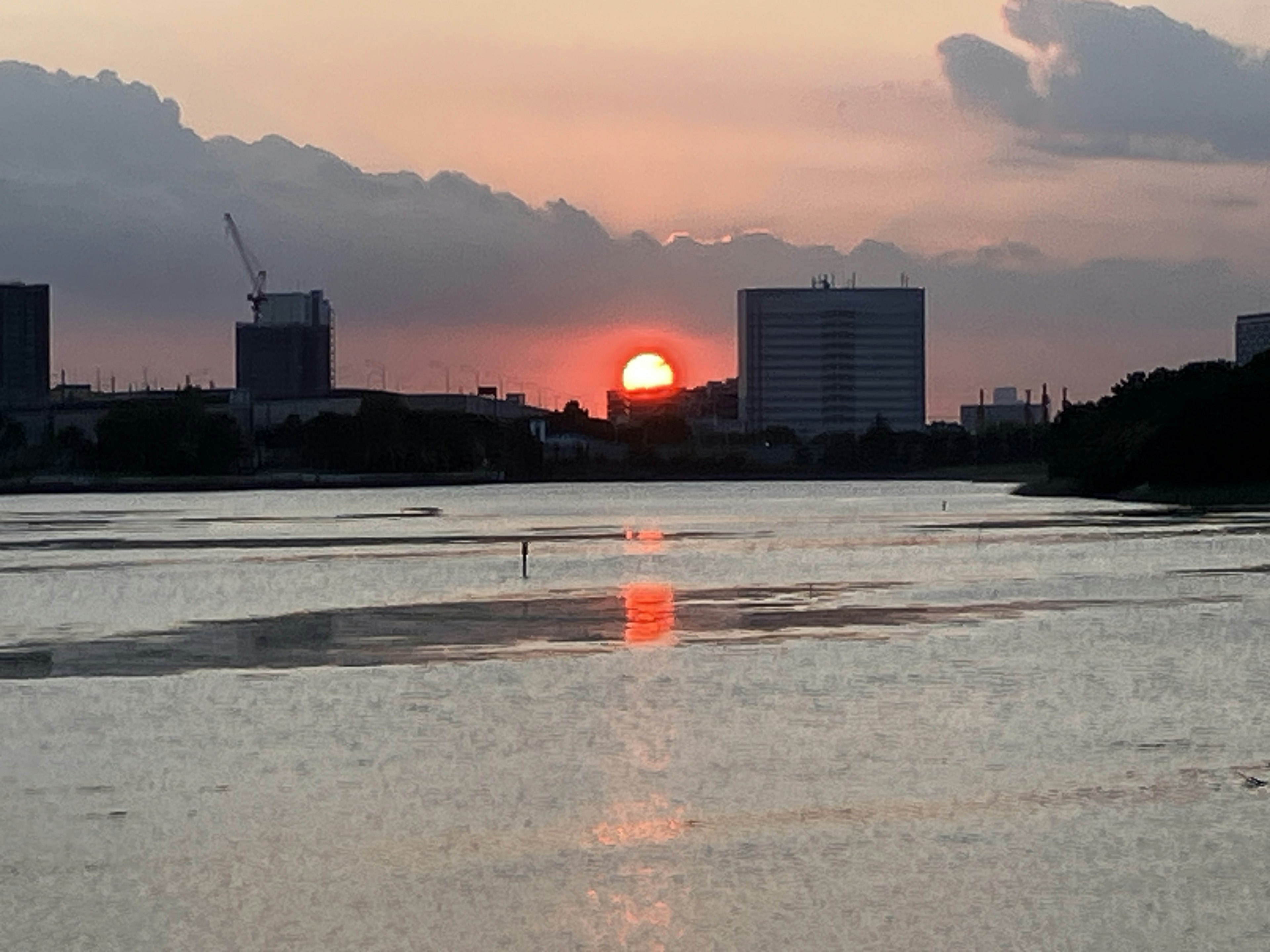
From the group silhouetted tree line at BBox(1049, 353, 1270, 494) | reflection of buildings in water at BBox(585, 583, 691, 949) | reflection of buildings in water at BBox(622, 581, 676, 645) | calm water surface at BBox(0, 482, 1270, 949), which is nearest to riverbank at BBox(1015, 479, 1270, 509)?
silhouetted tree line at BBox(1049, 353, 1270, 494)

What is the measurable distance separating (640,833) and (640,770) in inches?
176

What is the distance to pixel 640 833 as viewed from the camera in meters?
24.9

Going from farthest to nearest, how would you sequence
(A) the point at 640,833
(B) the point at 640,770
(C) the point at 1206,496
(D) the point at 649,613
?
(C) the point at 1206,496
(D) the point at 649,613
(B) the point at 640,770
(A) the point at 640,833

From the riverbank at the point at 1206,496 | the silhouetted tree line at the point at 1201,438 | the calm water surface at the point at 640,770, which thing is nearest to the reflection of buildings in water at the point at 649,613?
the calm water surface at the point at 640,770

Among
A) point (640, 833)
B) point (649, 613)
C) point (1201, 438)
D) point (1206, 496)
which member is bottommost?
point (640, 833)

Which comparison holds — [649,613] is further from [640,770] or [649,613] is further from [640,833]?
[640,833]

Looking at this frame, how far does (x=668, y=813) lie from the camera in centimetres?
2609

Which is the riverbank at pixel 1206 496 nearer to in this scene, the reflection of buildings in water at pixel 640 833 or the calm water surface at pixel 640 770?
Answer: the calm water surface at pixel 640 770

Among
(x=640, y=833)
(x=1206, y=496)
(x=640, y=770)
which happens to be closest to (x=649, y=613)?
(x=640, y=770)

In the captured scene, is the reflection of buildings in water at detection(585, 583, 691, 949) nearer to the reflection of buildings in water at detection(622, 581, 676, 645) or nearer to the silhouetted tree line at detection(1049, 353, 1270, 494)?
the reflection of buildings in water at detection(622, 581, 676, 645)

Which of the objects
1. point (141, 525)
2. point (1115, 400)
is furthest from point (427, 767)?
point (1115, 400)

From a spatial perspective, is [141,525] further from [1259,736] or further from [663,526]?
[1259,736]

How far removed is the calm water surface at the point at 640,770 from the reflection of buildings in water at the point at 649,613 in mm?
274

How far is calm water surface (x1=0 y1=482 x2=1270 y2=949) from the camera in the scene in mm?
21000
